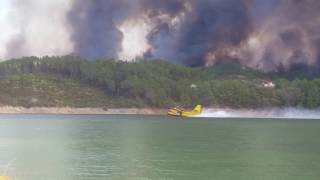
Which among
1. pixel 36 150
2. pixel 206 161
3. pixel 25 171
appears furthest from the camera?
pixel 36 150

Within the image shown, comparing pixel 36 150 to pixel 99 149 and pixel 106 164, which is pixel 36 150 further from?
pixel 106 164

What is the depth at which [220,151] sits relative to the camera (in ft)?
213

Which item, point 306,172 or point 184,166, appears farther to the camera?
point 184,166

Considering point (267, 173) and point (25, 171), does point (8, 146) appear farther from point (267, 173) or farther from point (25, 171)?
point (267, 173)

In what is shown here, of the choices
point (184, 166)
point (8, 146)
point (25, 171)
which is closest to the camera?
point (25, 171)

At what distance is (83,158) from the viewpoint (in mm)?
56406

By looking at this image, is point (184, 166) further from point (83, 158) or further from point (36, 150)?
point (36, 150)

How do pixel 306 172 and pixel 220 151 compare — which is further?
pixel 220 151

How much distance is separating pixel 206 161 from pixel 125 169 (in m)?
9.33

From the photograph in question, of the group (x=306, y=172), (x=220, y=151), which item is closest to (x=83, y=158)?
(x=220, y=151)

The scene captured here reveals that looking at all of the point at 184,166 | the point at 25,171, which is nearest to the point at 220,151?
the point at 184,166

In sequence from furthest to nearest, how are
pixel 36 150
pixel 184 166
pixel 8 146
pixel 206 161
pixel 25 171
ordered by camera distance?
pixel 8 146
pixel 36 150
pixel 206 161
pixel 184 166
pixel 25 171

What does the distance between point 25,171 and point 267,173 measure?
17.8 meters

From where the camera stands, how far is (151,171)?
154ft
